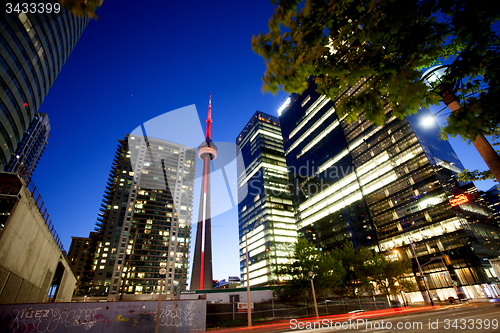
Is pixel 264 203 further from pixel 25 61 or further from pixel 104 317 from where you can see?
pixel 104 317

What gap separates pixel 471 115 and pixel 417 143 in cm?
6792

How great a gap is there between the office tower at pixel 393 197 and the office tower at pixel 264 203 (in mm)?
14689

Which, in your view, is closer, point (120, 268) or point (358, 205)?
point (358, 205)

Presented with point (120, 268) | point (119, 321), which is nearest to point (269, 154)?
point (120, 268)

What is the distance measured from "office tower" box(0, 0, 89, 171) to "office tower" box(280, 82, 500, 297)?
207 ft

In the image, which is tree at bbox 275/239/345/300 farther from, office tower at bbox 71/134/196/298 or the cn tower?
office tower at bbox 71/134/196/298

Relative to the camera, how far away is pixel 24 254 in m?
20.8

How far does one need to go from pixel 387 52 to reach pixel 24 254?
99.2ft

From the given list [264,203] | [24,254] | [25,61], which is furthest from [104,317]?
[264,203]

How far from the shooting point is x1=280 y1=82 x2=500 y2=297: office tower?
4922 centimetres

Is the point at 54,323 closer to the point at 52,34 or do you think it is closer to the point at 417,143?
the point at 52,34

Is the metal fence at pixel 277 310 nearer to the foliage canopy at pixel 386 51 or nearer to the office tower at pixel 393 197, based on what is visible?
the office tower at pixel 393 197

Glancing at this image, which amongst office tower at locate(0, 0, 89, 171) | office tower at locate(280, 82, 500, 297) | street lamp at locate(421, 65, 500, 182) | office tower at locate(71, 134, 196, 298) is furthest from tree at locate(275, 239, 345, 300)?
office tower at locate(71, 134, 196, 298)

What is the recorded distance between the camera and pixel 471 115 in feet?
12.3
